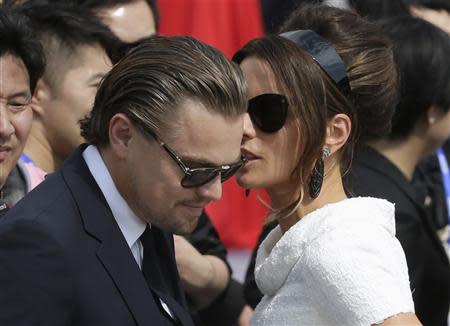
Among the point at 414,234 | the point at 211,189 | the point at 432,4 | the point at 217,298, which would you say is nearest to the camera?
the point at 211,189

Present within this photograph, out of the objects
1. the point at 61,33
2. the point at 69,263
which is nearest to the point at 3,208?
the point at 69,263

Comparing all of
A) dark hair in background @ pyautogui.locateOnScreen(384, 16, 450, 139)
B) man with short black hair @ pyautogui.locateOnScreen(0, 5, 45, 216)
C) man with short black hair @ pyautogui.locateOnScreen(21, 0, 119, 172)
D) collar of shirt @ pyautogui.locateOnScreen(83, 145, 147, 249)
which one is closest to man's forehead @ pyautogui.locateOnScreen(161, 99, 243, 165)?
collar of shirt @ pyautogui.locateOnScreen(83, 145, 147, 249)

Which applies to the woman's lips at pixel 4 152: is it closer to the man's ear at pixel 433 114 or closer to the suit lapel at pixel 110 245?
the suit lapel at pixel 110 245

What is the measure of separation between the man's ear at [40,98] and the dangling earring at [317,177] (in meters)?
1.26

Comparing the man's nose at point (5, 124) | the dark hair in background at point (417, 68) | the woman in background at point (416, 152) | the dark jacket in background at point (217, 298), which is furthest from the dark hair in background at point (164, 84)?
the dark jacket in background at point (217, 298)

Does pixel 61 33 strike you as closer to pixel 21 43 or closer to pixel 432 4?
pixel 21 43

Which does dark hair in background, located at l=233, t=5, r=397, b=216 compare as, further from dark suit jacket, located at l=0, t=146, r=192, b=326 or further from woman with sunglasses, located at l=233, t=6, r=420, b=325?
dark suit jacket, located at l=0, t=146, r=192, b=326

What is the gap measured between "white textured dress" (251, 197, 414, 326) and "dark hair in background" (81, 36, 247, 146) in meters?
0.41

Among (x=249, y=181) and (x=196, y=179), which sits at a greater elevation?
(x=196, y=179)

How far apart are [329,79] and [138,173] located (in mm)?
655

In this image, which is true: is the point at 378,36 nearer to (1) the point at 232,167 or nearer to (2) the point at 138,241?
(1) the point at 232,167

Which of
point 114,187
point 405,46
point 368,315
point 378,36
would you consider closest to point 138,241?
point 114,187

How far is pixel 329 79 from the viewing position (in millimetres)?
2604

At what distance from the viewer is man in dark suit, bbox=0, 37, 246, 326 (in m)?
2.16
